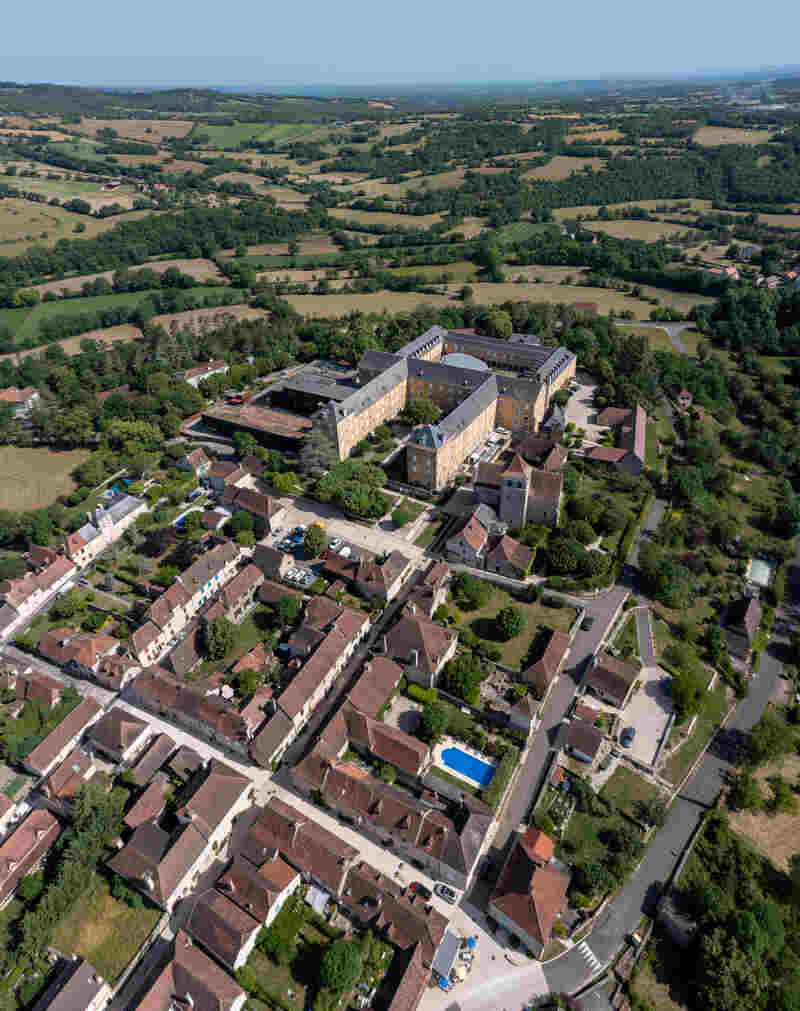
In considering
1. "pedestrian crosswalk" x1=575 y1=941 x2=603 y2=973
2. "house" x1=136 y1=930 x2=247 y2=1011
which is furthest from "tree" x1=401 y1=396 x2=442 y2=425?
"house" x1=136 y1=930 x2=247 y2=1011

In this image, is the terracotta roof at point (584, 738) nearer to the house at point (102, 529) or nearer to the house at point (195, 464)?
the house at point (102, 529)

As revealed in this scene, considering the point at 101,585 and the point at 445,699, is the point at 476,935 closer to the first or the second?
the point at 445,699

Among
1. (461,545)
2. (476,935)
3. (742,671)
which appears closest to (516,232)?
(461,545)

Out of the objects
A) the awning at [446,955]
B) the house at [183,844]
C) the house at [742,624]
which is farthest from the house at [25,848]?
the house at [742,624]

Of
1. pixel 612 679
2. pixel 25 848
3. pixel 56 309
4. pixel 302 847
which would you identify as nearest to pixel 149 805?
pixel 25 848

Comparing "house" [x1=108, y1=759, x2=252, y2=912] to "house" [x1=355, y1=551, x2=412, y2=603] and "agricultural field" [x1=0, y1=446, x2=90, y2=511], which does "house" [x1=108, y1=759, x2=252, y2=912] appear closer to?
"house" [x1=355, y1=551, x2=412, y2=603]
